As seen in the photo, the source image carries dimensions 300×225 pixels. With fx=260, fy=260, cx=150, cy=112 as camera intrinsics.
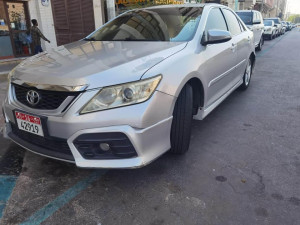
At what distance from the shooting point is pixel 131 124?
1967 mm

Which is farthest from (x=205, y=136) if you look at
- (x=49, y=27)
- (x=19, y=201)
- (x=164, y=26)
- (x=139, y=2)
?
(x=49, y=27)

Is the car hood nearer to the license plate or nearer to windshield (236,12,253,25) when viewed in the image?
the license plate

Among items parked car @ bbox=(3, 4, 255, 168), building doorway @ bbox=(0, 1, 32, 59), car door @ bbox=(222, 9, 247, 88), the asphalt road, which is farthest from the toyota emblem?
building doorway @ bbox=(0, 1, 32, 59)

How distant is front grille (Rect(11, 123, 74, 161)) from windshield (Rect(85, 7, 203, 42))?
1.57 metres

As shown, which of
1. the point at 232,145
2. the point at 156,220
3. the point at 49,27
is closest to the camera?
the point at 156,220

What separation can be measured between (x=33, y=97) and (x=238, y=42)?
3.22 metres

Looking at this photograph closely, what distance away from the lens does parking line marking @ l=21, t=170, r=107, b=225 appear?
1.96m

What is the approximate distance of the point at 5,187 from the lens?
2350mm

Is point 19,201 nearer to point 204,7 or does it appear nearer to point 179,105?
point 179,105

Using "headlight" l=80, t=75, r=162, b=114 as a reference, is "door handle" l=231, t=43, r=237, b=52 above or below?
above

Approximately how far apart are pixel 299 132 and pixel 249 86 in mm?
2440

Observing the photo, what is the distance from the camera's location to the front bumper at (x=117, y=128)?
1.96 m

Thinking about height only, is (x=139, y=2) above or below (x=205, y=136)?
above

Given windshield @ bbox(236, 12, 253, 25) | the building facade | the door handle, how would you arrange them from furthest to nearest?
windshield @ bbox(236, 12, 253, 25) → the building facade → the door handle
